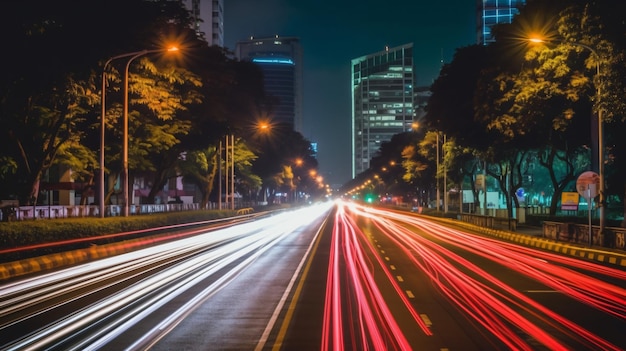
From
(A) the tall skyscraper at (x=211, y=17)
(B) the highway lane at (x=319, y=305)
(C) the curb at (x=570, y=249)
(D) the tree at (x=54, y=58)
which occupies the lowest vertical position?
(C) the curb at (x=570, y=249)

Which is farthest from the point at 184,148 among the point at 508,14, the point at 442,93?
the point at 508,14

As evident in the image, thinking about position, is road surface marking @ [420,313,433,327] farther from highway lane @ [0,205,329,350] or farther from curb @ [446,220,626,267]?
curb @ [446,220,626,267]

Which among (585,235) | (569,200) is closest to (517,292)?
(585,235)

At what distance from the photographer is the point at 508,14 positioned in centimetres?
14762

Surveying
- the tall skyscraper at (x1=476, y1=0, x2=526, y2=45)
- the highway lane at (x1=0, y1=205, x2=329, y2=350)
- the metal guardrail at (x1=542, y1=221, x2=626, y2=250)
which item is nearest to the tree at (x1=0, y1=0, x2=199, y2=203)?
the highway lane at (x1=0, y1=205, x2=329, y2=350)

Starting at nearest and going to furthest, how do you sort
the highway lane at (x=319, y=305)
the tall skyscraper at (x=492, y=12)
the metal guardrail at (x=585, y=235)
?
the highway lane at (x=319, y=305)
the metal guardrail at (x=585, y=235)
the tall skyscraper at (x=492, y=12)

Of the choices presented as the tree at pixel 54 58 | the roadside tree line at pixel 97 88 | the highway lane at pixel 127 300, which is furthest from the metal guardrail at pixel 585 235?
the tree at pixel 54 58

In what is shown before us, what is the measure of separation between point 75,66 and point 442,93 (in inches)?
1187

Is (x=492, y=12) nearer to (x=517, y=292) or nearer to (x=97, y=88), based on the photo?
(x=97, y=88)

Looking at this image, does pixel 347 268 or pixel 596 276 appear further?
pixel 347 268

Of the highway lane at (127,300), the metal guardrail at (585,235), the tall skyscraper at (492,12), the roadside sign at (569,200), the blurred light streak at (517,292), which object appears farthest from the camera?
the tall skyscraper at (492,12)

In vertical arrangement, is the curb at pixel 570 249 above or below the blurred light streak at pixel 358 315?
below

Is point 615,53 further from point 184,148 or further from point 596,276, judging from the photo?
point 184,148

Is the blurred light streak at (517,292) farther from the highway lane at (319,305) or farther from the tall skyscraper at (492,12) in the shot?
the tall skyscraper at (492,12)
